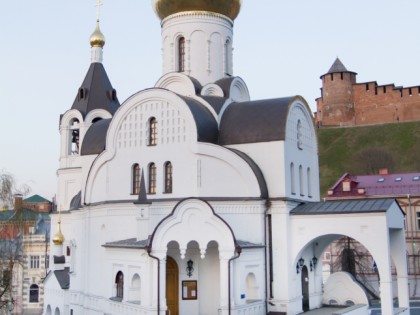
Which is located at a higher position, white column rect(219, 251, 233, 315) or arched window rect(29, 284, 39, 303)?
white column rect(219, 251, 233, 315)

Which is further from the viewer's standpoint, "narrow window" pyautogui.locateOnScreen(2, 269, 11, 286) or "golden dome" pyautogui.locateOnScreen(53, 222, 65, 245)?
"golden dome" pyautogui.locateOnScreen(53, 222, 65, 245)

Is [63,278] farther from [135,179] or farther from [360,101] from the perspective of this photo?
[360,101]

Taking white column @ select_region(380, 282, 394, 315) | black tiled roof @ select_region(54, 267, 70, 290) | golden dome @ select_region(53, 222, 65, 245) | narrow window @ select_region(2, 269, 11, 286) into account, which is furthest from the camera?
golden dome @ select_region(53, 222, 65, 245)

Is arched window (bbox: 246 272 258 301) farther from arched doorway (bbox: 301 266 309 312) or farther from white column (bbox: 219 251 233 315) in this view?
arched doorway (bbox: 301 266 309 312)

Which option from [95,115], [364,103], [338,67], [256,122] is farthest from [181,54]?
[338,67]

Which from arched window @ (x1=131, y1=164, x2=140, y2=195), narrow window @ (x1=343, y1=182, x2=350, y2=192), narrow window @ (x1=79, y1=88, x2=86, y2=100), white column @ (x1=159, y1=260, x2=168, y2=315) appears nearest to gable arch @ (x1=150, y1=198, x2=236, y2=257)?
white column @ (x1=159, y1=260, x2=168, y2=315)

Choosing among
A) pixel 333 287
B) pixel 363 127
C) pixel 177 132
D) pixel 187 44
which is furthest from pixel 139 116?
pixel 363 127

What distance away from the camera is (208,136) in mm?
17219

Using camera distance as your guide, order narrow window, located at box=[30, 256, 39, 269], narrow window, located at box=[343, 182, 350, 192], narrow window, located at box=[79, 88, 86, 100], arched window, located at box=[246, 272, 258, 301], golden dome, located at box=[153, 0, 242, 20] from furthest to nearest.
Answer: narrow window, located at box=[30, 256, 39, 269]
narrow window, located at box=[343, 182, 350, 192]
narrow window, located at box=[79, 88, 86, 100]
golden dome, located at box=[153, 0, 242, 20]
arched window, located at box=[246, 272, 258, 301]

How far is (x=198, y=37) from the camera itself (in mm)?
20094

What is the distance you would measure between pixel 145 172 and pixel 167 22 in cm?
628

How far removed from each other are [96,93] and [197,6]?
21.2ft

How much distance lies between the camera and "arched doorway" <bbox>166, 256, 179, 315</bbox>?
16109 mm

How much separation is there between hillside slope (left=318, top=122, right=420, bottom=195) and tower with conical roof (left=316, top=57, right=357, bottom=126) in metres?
1.78
